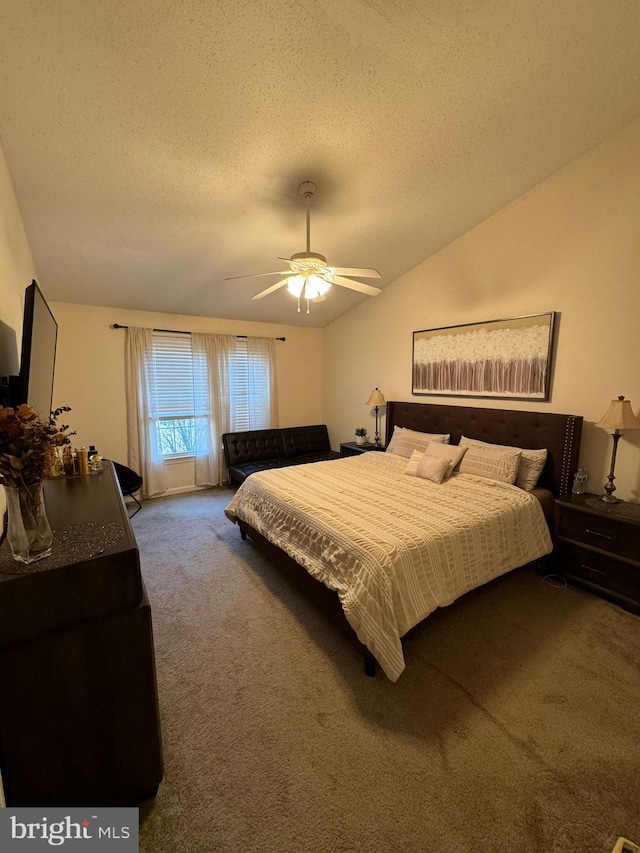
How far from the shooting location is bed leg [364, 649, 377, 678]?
1.81m

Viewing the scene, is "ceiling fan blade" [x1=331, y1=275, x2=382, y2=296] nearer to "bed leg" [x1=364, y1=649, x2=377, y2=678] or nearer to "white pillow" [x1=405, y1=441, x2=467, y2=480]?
"white pillow" [x1=405, y1=441, x2=467, y2=480]

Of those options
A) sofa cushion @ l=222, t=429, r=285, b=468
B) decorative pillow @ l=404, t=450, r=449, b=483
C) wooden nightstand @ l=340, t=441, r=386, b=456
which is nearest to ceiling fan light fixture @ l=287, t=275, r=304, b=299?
decorative pillow @ l=404, t=450, r=449, b=483

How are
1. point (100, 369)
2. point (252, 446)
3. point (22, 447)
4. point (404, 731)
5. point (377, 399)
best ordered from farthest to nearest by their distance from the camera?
1. point (252, 446)
2. point (377, 399)
3. point (100, 369)
4. point (404, 731)
5. point (22, 447)

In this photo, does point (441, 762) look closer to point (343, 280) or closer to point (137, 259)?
point (343, 280)

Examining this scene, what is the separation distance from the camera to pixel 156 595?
2523 millimetres

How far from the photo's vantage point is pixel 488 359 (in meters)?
3.44

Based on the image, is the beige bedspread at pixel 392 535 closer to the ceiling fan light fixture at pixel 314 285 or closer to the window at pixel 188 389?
the ceiling fan light fixture at pixel 314 285

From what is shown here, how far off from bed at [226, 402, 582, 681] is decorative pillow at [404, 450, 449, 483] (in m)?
0.02

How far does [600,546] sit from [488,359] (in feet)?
6.06

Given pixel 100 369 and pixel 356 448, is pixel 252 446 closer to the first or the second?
pixel 356 448

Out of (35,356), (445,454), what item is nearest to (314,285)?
(35,356)

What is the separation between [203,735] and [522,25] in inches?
144

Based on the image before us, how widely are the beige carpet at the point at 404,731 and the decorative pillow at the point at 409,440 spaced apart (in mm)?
1658

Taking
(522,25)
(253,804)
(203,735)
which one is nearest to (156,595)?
(203,735)
